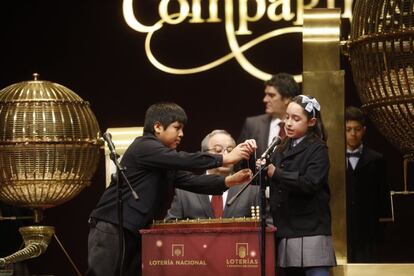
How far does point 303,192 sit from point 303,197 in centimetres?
8

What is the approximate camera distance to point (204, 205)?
6.24 meters

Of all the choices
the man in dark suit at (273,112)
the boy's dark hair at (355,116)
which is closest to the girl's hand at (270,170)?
the man in dark suit at (273,112)

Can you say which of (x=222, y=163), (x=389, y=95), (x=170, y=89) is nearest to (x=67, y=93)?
(x=222, y=163)

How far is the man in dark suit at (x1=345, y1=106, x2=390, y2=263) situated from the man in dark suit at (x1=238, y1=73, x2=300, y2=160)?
32.4 inches

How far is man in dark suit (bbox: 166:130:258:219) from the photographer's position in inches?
240

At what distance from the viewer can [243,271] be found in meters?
5.05

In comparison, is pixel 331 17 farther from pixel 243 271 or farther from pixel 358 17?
pixel 358 17

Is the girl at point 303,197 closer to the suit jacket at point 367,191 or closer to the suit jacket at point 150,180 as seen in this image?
the suit jacket at point 150,180

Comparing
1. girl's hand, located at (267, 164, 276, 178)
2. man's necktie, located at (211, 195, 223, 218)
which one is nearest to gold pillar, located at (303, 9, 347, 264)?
girl's hand, located at (267, 164, 276, 178)

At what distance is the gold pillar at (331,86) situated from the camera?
5023mm

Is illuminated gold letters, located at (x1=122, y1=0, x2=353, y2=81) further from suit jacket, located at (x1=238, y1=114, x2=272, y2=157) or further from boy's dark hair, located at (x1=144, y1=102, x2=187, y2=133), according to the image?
boy's dark hair, located at (x1=144, y1=102, x2=187, y2=133)

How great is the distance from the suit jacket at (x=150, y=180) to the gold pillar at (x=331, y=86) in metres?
0.69

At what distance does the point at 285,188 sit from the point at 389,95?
94.0 inches

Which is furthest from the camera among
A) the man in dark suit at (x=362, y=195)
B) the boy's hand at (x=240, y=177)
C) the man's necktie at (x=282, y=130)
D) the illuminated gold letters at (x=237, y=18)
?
the illuminated gold letters at (x=237, y=18)
